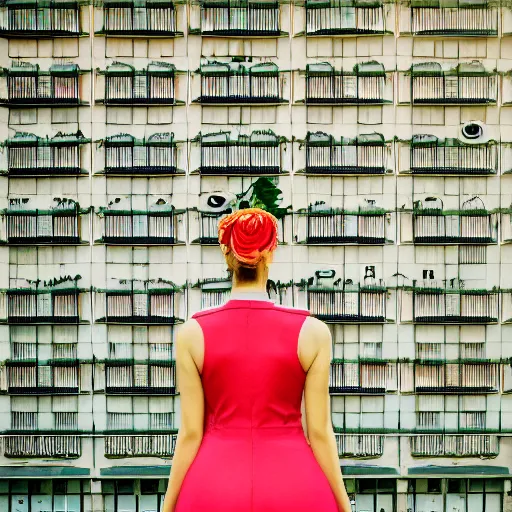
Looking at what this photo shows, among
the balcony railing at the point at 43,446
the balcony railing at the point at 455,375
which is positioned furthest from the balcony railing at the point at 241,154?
the balcony railing at the point at 43,446

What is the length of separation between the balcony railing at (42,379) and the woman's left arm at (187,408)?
11590 mm

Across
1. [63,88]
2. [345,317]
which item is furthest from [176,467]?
[63,88]

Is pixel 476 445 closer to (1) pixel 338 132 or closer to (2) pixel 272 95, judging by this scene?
(1) pixel 338 132

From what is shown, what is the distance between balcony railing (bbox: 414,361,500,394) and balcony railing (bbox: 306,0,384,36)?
598 cm

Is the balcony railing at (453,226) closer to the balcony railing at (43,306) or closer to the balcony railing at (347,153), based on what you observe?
the balcony railing at (347,153)

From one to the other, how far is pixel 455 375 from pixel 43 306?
7412mm

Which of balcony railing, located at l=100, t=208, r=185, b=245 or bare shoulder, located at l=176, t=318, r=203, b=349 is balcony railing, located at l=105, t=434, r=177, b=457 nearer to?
balcony railing, located at l=100, t=208, r=185, b=245

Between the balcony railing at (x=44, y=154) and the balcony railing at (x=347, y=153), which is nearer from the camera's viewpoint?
the balcony railing at (x=347, y=153)

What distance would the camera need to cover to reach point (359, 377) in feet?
50.7

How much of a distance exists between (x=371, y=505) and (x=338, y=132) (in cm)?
664

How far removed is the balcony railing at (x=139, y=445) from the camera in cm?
1545

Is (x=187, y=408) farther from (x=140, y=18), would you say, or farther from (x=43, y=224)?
(x=140, y=18)

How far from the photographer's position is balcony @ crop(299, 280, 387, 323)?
15383 millimetres

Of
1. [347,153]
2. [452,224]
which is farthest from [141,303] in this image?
[452,224]
